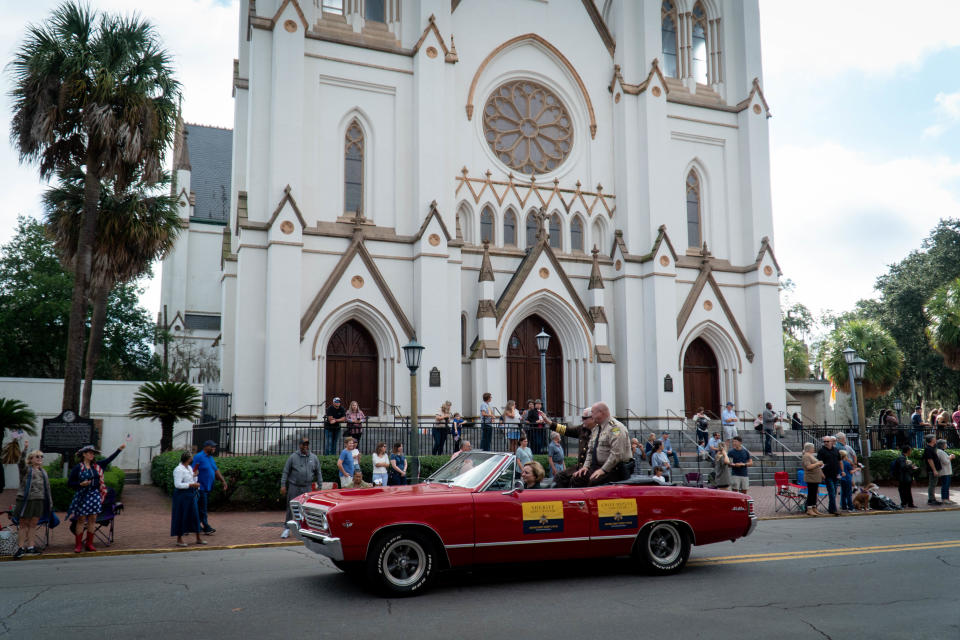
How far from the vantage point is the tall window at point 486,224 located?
2720cm

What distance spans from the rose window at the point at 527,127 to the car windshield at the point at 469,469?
2064 cm

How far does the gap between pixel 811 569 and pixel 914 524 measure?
6336 millimetres

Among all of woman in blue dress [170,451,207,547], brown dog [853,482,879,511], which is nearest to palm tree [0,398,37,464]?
woman in blue dress [170,451,207,547]

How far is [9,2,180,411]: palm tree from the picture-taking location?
18078mm

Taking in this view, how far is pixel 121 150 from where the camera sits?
1838 cm

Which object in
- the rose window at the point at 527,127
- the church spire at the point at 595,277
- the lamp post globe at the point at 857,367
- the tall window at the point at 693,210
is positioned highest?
the rose window at the point at 527,127

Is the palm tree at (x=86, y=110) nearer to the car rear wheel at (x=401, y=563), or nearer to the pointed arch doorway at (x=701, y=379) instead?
the car rear wheel at (x=401, y=563)

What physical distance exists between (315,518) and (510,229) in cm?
2087

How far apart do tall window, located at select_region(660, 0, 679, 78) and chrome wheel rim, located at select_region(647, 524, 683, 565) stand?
1015 inches

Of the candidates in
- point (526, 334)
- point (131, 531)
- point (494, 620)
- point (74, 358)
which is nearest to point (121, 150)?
point (74, 358)

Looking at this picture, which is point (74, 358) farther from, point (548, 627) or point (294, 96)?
point (548, 627)

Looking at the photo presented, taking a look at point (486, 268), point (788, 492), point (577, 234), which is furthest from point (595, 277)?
point (788, 492)

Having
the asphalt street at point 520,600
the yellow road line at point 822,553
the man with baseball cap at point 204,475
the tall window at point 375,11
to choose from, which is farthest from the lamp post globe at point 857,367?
the tall window at point 375,11

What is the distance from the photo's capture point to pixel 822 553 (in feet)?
32.9
